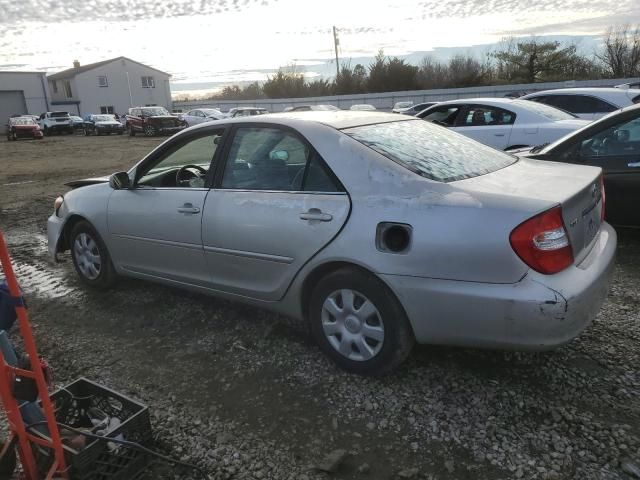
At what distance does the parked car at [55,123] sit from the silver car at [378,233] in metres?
39.3

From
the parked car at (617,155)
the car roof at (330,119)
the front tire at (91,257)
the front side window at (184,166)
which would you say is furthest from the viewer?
the parked car at (617,155)

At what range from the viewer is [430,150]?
3238 mm

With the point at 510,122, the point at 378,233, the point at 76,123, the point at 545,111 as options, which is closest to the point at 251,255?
the point at 378,233

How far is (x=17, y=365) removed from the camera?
2.09m

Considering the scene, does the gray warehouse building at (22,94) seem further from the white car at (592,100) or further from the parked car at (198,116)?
the white car at (592,100)

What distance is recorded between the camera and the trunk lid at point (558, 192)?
2.62m

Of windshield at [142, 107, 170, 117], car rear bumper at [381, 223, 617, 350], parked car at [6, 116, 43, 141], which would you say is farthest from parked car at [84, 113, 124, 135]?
car rear bumper at [381, 223, 617, 350]

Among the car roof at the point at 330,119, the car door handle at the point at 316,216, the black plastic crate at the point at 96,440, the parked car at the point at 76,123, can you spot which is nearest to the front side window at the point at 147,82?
the parked car at the point at 76,123

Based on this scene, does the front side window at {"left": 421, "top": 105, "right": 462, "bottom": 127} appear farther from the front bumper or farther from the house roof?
the house roof

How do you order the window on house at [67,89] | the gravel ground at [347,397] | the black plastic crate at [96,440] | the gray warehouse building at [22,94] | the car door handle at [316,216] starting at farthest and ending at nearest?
the window on house at [67,89]
the gray warehouse building at [22,94]
the car door handle at [316,216]
the gravel ground at [347,397]
the black plastic crate at [96,440]

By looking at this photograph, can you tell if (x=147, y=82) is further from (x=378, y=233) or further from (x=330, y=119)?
(x=378, y=233)

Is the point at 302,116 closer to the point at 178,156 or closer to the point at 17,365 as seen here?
the point at 178,156

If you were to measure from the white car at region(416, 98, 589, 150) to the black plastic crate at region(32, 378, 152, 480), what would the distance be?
271 inches

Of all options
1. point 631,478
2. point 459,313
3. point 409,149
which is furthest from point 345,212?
point 631,478
